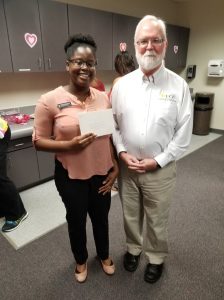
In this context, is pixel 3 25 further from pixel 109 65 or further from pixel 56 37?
pixel 109 65

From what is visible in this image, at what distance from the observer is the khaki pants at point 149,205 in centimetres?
142

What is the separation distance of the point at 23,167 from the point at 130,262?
1.56m

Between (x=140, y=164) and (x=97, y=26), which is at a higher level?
(x=97, y=26)

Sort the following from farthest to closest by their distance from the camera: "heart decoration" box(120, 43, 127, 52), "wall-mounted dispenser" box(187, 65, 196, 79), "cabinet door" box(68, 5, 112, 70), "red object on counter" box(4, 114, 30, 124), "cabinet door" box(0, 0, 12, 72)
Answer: "wall-mounted dispenser" box(187, 65, 196, 79), "heart decoration" box(120, 43, 127, 52), "cabinet door" box(68, 5, 112, 70), "red object on counter" box(4, 114, 30, 124), "cabinet door" box(0, 0, 12, 72)

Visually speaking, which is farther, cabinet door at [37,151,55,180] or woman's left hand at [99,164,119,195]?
cabinet door at [37,151,55,180]

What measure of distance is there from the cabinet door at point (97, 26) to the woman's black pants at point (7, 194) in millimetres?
1666

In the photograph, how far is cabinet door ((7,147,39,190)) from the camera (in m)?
2.53

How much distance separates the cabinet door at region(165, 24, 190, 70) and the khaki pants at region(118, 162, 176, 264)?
Result: 359cm

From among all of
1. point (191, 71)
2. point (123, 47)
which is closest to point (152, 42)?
point (123, 47)

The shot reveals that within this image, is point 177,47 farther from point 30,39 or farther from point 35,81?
point 30,39

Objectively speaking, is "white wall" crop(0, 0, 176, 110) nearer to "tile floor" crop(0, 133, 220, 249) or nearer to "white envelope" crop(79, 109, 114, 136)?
"tile floor" crop(0, 133, 220, 249)

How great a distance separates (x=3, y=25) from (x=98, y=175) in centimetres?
195

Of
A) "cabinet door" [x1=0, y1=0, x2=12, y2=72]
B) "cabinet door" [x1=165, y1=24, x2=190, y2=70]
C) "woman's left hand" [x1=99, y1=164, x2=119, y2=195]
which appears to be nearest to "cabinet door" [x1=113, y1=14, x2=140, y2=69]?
"cabinet door" [x1=165, y1=24, x2=190, y2=70]

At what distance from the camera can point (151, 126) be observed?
1.29 metres
